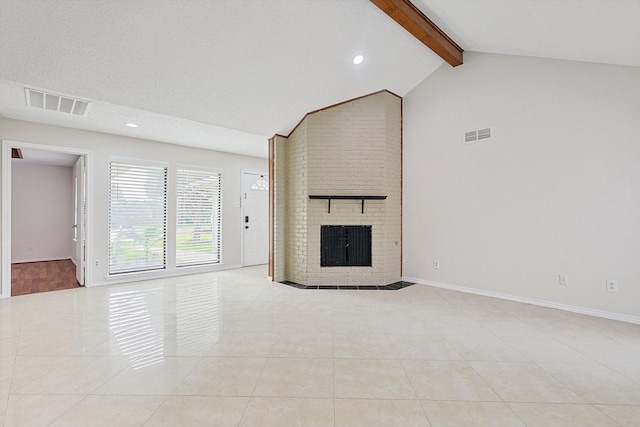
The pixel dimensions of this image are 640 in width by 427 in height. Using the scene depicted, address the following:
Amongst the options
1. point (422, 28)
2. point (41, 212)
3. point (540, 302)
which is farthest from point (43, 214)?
point (540, 302)

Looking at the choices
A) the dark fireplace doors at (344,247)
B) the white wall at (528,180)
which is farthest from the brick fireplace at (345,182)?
the white wall at (528,180)

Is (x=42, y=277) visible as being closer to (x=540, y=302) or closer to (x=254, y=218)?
(x=254, y=218)

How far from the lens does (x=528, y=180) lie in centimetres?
399

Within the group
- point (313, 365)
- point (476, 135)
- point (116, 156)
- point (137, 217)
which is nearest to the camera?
point (313, 365)

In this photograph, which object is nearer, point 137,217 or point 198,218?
point 137,217

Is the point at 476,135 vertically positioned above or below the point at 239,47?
below

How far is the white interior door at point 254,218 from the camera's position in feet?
22.6

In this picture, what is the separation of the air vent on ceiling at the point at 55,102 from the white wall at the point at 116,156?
3.06ft

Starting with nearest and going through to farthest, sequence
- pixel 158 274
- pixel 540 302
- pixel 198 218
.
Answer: pixel 540 302
pixel 158 274
pixel 198 218

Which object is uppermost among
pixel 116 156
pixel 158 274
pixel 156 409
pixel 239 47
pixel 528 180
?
pixel 239 47

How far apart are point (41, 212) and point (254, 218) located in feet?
18.1

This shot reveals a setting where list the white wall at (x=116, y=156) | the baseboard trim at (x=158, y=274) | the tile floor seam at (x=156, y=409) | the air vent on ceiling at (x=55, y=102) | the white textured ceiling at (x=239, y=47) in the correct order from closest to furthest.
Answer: the tile floor seam at (x=156, y=409)
the white textured ceiling at (x=239, y=47)
the air vent on ceiling at (x=55, y=102)
the white wall at (x=116, y=156)
the baseboard trim at (x=158, y=274)

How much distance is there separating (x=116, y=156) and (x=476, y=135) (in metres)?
5.84

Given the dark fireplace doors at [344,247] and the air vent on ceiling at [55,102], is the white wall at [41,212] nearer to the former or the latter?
the air vent on ceiling at [55,102]
